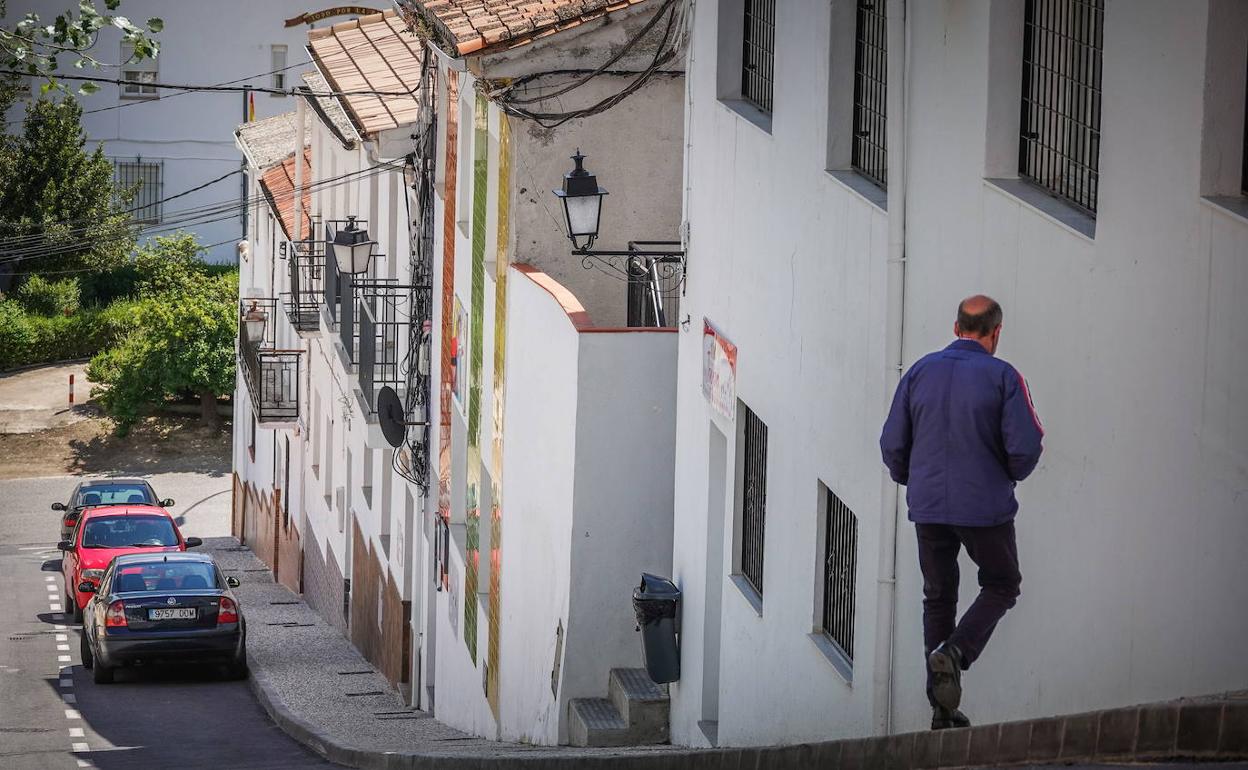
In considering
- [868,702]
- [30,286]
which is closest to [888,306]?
[868,702]

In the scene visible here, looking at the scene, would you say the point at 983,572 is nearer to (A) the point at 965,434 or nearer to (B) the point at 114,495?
(A) the point at 965,434

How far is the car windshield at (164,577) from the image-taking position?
73.0 feet

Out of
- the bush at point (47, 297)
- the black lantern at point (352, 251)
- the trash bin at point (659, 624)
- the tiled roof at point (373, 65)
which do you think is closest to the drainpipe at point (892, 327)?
the trash bin at point (659, 624)

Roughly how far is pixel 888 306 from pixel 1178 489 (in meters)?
2.33

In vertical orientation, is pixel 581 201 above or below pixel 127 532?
above

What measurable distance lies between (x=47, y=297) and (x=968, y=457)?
49.2 metres

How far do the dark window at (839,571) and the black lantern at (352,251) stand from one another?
45.3ft

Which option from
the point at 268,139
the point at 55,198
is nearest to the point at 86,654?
the point at 268,139

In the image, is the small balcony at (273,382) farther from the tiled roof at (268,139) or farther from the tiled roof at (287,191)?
the tiled roof at (268,139)

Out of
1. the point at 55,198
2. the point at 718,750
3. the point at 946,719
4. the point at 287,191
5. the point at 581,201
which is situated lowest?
the point at 718,750

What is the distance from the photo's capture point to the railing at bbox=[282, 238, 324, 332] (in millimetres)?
28469

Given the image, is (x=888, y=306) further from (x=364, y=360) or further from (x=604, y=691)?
(x=364, y=360)

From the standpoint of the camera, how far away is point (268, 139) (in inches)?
1558

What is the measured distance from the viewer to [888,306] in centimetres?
777
